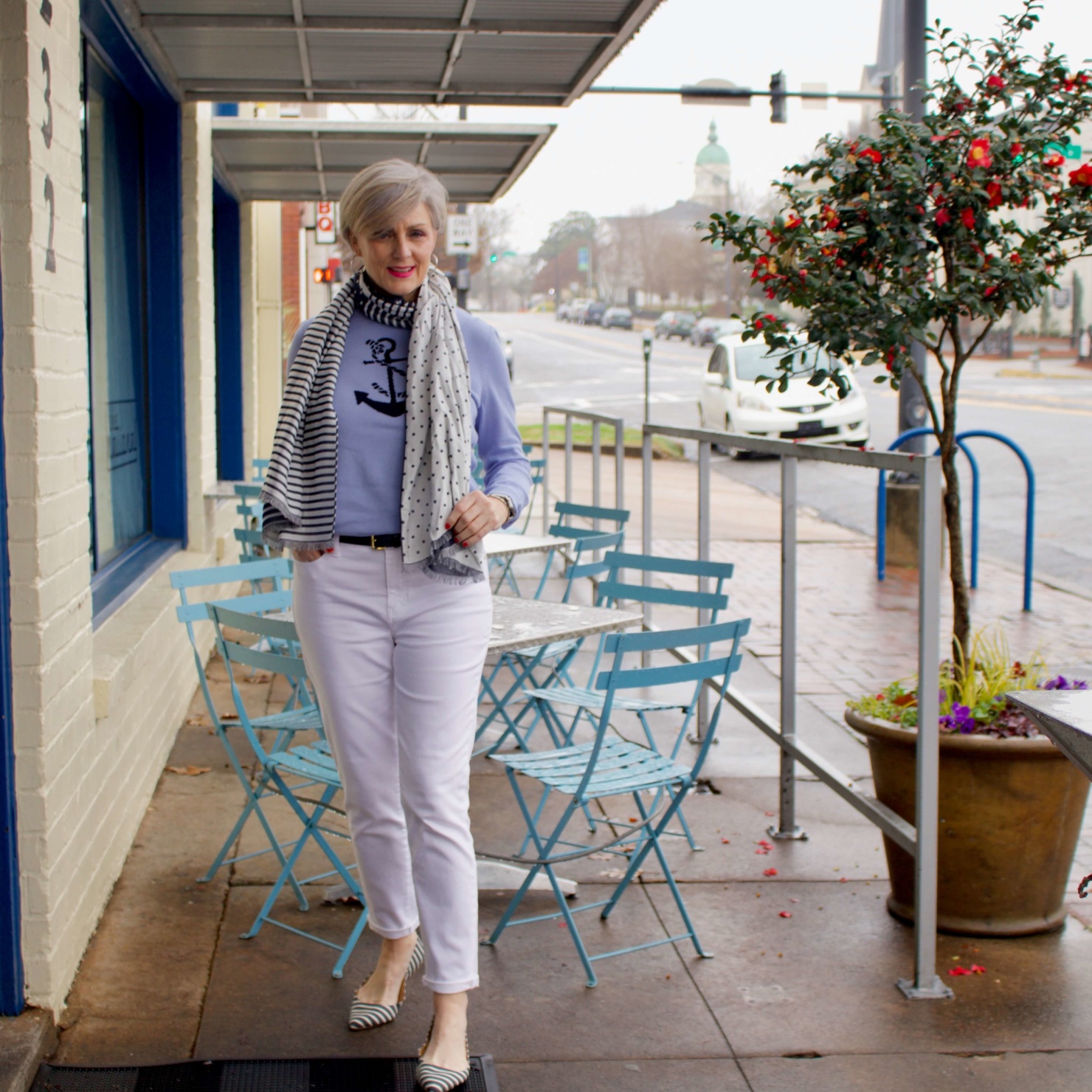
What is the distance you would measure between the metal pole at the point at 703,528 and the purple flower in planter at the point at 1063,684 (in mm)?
1487

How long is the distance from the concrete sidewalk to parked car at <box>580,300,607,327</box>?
73.7 metres

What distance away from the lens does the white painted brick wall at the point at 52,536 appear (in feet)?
10.1

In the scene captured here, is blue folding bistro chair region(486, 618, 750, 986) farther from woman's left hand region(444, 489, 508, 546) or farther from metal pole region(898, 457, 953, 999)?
woman's left hand region(444, 489, 508, 546)

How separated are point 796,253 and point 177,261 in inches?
133

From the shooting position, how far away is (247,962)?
3.70m

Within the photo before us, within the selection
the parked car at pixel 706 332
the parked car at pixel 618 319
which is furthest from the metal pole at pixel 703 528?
the parked car at pixel 618 319

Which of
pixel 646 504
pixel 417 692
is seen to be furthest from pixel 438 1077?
pixel 646 504

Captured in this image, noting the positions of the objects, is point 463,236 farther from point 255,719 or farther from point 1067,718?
point 1067,718

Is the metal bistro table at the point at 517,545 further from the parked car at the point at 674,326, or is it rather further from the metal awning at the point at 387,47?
the parked car at the point at 674,326

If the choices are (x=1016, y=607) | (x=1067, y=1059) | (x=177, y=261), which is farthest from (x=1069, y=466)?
(x=1067, y=1059)

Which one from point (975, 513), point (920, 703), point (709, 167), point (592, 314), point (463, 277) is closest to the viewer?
point (920, 703)

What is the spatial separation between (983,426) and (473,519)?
21.2 meters

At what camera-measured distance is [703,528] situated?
5.60 meters

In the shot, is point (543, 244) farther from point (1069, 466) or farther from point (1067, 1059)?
point (1067, 1059)
